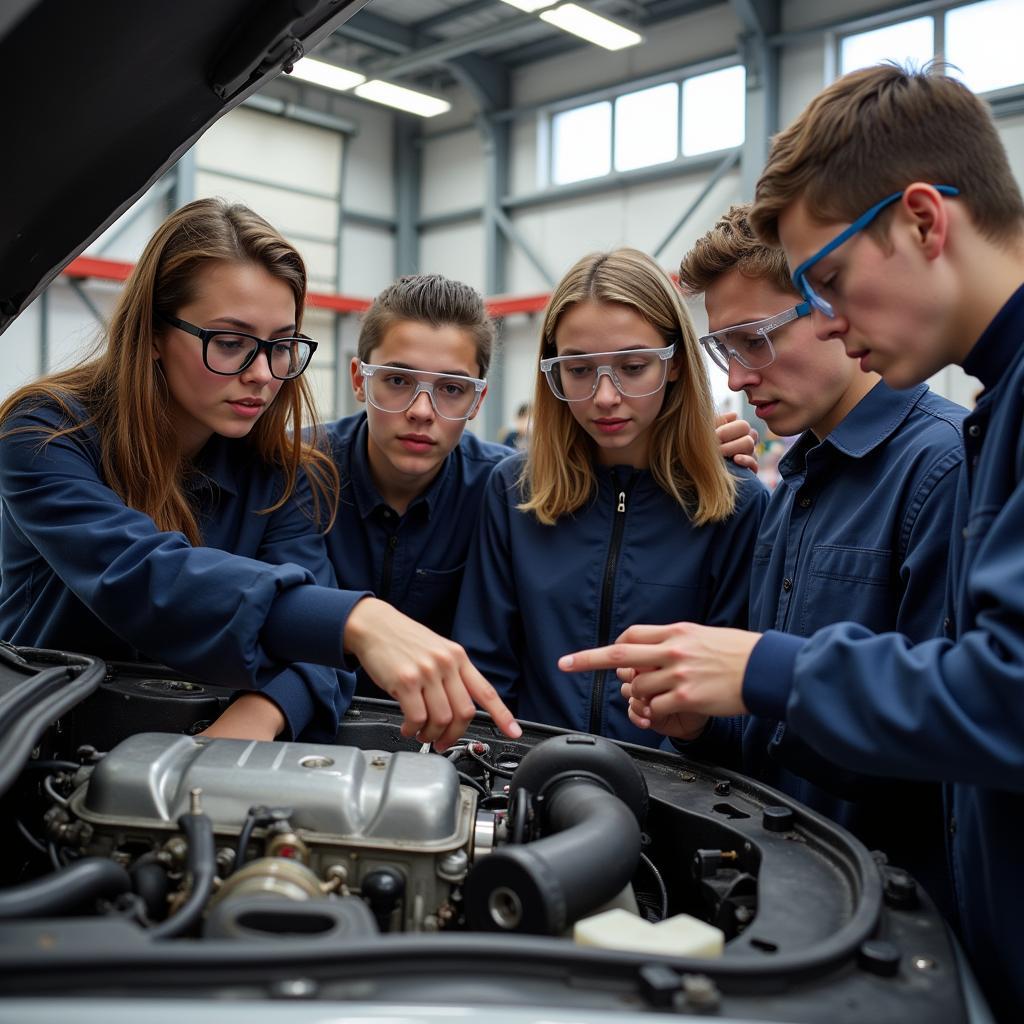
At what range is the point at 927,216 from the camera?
122cm

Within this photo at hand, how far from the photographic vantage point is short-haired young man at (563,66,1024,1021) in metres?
1.08

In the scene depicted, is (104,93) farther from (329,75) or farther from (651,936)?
(329,75)

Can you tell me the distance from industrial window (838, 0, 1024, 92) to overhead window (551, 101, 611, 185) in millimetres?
3786

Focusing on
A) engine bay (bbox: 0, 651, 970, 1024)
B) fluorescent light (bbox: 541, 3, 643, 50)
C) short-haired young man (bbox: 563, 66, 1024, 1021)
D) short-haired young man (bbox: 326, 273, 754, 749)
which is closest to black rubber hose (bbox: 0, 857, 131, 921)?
engine bay (bbox: 0, 651, 970, 1024)

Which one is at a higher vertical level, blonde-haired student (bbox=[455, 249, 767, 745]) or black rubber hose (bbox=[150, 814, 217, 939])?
Answer: blonde-haired student (bbox=[455, 249, 767, 745])

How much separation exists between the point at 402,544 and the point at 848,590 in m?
1.23

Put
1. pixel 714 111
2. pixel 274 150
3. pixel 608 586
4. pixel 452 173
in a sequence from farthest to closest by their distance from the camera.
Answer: pixel 452 173 → pixel 274 150 → pixel 714 111 → pixel 608 586

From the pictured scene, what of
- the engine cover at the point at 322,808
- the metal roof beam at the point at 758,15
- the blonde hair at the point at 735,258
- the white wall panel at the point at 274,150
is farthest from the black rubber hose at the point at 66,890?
the white wall panel at the point at 274,150

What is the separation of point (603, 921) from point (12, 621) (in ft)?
5.14

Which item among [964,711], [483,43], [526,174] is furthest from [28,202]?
[526,174]

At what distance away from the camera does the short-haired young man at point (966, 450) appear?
1.08m

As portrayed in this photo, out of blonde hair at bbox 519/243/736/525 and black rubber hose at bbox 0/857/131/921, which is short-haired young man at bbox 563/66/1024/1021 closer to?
black rubber hose at bbox 0/857/131/921

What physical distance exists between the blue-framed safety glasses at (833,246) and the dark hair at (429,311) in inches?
52.5

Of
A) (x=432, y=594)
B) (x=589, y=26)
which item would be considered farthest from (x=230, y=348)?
(x=589, y=26)
